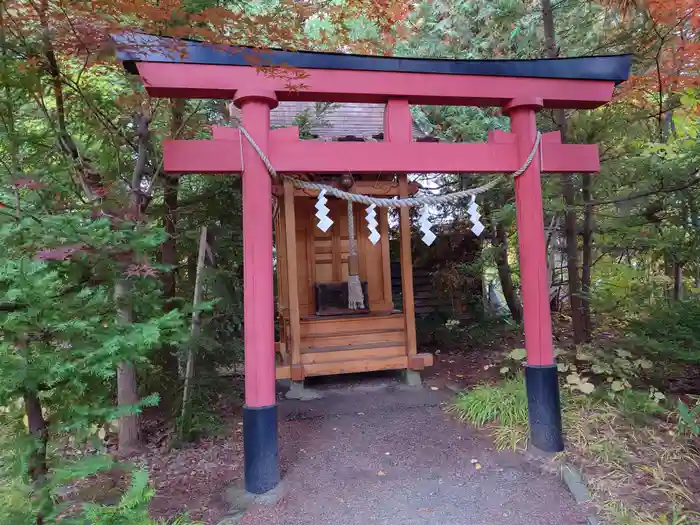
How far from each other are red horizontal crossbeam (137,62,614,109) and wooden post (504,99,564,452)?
18 cm

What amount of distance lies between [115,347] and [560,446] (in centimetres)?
306

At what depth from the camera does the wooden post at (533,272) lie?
329 centimetres

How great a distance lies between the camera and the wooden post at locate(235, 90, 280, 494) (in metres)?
2.86

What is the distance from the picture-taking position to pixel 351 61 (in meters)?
3.10

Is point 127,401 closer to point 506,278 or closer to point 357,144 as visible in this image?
point 357,144

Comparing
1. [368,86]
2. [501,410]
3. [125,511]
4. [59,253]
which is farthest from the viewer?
[501,410]

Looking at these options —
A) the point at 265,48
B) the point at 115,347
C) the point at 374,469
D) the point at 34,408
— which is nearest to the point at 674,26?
the point at 265,48

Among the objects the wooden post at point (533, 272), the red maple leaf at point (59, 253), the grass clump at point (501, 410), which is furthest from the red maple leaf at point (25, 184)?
the grass clump at point (501, 410)

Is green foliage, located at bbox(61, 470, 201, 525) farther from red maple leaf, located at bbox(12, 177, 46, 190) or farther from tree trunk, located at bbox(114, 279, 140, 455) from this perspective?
tree trunk, located at bbox(114, 279, 140, 455)

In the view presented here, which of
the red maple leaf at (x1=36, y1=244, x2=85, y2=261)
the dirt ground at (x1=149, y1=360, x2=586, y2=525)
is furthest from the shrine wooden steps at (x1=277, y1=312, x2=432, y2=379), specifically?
the red maple leaf at (x1=36, y1=244, x2=85, y2=261)

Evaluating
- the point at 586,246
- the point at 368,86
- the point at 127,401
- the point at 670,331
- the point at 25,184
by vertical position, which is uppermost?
the point at 368,86

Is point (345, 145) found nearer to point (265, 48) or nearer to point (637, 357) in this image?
point (265, 48)

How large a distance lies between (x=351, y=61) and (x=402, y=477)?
2.96 meters

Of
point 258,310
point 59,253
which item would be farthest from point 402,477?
point 59,253
